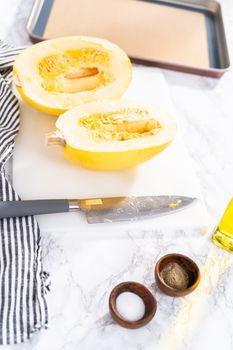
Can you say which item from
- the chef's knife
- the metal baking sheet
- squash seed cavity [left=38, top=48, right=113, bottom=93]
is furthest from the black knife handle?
the metal baking sheet

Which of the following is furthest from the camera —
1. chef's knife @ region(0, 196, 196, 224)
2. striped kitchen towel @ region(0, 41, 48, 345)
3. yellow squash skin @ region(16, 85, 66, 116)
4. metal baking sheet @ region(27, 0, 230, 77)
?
metal baking sheet @ region(27, 0, 230, 77)

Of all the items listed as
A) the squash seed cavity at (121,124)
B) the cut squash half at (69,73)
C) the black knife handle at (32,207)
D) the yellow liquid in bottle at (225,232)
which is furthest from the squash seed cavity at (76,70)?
the yellow liquid in bottle at (225,232)

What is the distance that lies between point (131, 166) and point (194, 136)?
20cm

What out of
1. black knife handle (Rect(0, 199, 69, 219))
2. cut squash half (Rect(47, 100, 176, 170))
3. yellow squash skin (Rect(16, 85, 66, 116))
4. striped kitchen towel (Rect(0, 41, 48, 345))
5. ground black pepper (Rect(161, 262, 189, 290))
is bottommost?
striped kitchen towel (Rect(0, 41, 48, 345))

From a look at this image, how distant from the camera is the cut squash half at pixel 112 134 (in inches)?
29.4

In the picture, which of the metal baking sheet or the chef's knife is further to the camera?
the metal baking sheet

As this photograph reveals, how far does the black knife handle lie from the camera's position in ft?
2.31

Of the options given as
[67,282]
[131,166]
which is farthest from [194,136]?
[67,282]

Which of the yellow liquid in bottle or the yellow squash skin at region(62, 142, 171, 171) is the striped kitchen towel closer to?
the yellow squash skin at region(62, 142, 171, 171)

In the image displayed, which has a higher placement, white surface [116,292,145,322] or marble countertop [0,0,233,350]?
white surface [116,292,145,322]

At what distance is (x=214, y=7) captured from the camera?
1.26m

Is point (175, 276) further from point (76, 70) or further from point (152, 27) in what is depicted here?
point (152, 27)

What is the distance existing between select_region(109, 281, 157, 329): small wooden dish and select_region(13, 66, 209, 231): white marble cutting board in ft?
0.42

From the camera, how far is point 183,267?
0.68m
